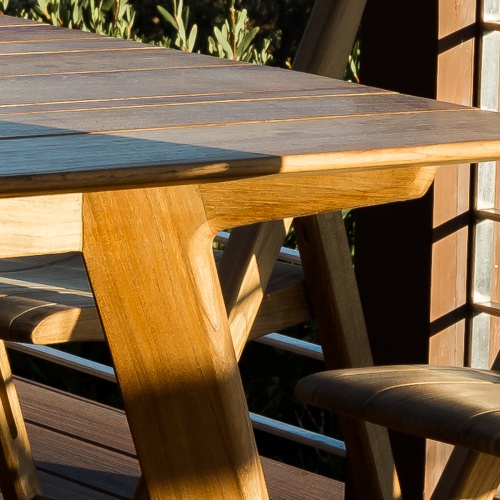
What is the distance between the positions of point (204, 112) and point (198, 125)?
0.10 m

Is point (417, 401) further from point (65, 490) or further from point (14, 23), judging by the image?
point (14, 23)

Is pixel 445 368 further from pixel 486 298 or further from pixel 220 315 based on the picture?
pixel 486 298

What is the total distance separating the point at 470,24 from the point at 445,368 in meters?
0.69

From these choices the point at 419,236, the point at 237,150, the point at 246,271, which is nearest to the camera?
the point at 237,150

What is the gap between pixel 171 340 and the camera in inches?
48.2

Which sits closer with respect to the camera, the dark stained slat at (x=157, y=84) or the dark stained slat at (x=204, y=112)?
the dark stained slat at (x=204, y=112)

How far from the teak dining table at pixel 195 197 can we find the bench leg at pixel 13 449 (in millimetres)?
769

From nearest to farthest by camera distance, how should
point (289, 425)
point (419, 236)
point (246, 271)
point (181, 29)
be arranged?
point (246, 271) < point (419, 236) < point (289, 425) < point (181, 29)

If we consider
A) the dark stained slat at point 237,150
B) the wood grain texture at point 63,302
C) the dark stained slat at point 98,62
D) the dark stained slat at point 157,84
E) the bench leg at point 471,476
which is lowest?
the wood grain texture at point 63,302

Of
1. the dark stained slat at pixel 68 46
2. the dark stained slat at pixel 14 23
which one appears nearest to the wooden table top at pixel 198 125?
the dark stained slat at pixel 68 46

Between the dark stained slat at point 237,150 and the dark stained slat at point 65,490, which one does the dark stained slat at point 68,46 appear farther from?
the dark stained slat at point 65,490

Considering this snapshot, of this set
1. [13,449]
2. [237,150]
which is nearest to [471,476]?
[237,150]

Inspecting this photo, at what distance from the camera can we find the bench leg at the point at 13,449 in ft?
6.73

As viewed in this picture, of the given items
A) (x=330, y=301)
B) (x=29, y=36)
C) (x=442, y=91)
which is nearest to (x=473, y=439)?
(x=330, y=301)
